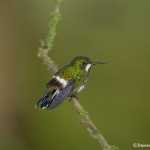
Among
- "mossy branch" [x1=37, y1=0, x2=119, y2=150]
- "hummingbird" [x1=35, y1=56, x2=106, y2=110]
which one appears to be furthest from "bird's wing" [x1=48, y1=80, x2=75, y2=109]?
"mossy branch" [x1=37, y1=0, x2=119, y2=150]

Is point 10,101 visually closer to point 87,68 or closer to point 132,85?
point 132,85

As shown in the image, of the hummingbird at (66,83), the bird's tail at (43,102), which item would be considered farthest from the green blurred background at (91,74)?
the bird's tail at (43,102)

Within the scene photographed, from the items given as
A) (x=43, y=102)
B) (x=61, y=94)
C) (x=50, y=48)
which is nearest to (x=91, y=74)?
(x=50, y=48)

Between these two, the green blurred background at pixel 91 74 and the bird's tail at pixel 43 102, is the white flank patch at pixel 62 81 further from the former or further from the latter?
the green blurred background at pixel 91 74

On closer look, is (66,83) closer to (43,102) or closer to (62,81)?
(62,81)

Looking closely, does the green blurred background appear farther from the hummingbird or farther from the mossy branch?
Answer: the mossy branch

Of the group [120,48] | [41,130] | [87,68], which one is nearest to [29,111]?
[41,130]
